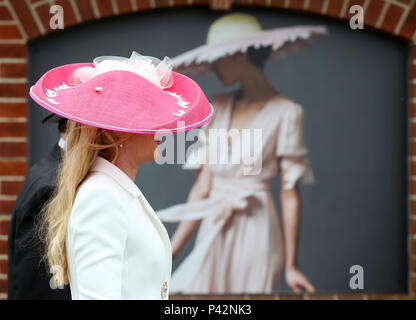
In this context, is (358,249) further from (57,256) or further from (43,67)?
(57,256)

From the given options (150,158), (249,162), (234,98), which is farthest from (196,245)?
(150,158)

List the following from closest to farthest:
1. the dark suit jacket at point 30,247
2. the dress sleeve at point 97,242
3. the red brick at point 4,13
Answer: the dress sleeve at point 97,242 → the dark suit jacket at point 30,247 → the red brick at point 4,13

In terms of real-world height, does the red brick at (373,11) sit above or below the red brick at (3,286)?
above

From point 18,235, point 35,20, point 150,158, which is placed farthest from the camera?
point 35,20

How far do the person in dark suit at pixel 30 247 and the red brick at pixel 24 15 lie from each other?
140 cm

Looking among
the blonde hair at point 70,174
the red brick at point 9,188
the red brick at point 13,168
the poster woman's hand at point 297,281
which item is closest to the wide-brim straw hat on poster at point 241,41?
the red brick at point 13,168

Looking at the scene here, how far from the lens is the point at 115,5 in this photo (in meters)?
3.98

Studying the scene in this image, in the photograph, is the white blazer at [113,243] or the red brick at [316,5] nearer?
the white blazer at [113,243]

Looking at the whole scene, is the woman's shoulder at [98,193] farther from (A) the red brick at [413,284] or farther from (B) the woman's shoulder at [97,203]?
(A) the red brick at [413,284]

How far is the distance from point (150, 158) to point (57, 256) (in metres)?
0.38

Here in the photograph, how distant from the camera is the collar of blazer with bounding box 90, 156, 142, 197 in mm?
1707

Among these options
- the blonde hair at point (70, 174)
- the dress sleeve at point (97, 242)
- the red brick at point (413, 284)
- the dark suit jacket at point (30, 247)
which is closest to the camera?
the dress sleeve at point (97, 242)

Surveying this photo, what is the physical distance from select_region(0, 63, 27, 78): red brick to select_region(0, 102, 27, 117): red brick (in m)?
0.18

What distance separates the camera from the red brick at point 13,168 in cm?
395
